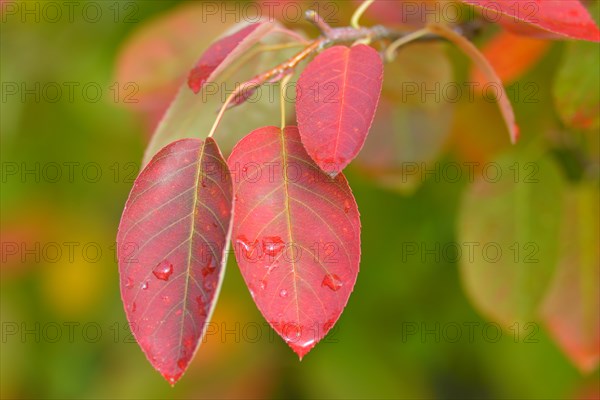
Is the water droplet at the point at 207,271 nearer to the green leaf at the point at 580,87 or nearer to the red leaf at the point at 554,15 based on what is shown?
the red leaf at the point at 554,15

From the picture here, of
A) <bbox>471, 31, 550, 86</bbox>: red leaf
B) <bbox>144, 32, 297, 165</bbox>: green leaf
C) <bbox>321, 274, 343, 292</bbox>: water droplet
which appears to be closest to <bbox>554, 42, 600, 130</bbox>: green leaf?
<bbox>471, 31, 550, 86</bbox>: red leaf

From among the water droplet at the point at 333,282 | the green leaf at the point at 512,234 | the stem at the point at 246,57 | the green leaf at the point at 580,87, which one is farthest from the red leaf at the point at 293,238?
the green leaf at the point at 512,234

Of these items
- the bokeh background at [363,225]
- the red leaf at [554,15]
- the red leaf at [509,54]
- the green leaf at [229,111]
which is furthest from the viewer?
the bokeh background at [363,225]

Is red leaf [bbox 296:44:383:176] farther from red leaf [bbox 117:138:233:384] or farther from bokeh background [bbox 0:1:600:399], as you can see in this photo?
bokeh background [bbox 0:1:600:399]

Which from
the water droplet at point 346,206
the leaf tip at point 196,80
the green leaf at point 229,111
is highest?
the leaf tip at point 196,80

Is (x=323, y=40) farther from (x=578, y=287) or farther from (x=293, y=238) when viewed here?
(x=578, y=287)

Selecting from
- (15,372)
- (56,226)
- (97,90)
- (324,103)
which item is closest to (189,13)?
(97,90)
